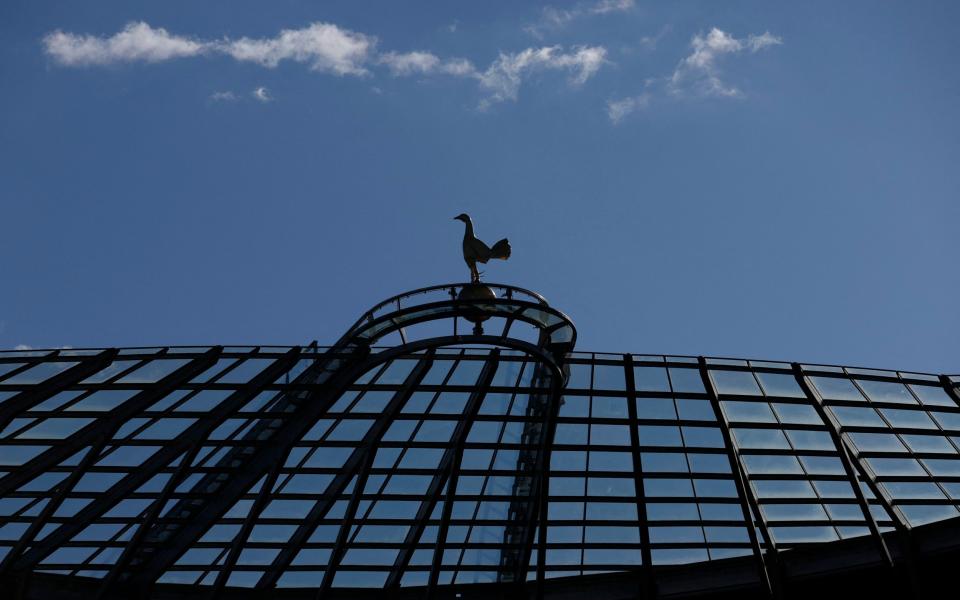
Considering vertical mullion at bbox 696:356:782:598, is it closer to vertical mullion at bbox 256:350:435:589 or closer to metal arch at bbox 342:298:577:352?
metal arch at bbox 342:298:577:352

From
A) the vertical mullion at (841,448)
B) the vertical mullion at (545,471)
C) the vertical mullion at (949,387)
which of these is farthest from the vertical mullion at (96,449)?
the vertical mullion at (949,387)

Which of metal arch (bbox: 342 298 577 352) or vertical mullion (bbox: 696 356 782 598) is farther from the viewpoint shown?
vertical mullion (bbox: 696 356 782 598)

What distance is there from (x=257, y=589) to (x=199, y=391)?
9.98 m

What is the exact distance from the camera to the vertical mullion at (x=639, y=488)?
112 ft

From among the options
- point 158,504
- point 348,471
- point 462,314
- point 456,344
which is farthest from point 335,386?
point 158,504

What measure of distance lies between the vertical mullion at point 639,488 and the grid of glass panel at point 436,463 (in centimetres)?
9

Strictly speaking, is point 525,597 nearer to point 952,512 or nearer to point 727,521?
point 727,521

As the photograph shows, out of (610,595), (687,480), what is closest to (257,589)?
(610,595)

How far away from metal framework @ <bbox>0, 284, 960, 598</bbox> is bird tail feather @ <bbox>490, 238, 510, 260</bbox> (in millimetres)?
1722

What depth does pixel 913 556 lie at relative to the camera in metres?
39.0

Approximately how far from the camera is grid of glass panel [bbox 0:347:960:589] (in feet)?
107

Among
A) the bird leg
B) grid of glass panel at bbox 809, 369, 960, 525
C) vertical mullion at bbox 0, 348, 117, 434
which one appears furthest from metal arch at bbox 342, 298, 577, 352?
grid of glass panel at bbox 809, 369, 960, 525

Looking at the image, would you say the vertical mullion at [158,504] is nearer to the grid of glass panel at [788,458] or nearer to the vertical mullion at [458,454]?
the vertical mullion at [458,454]

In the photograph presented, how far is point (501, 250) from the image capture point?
31.9 meters
